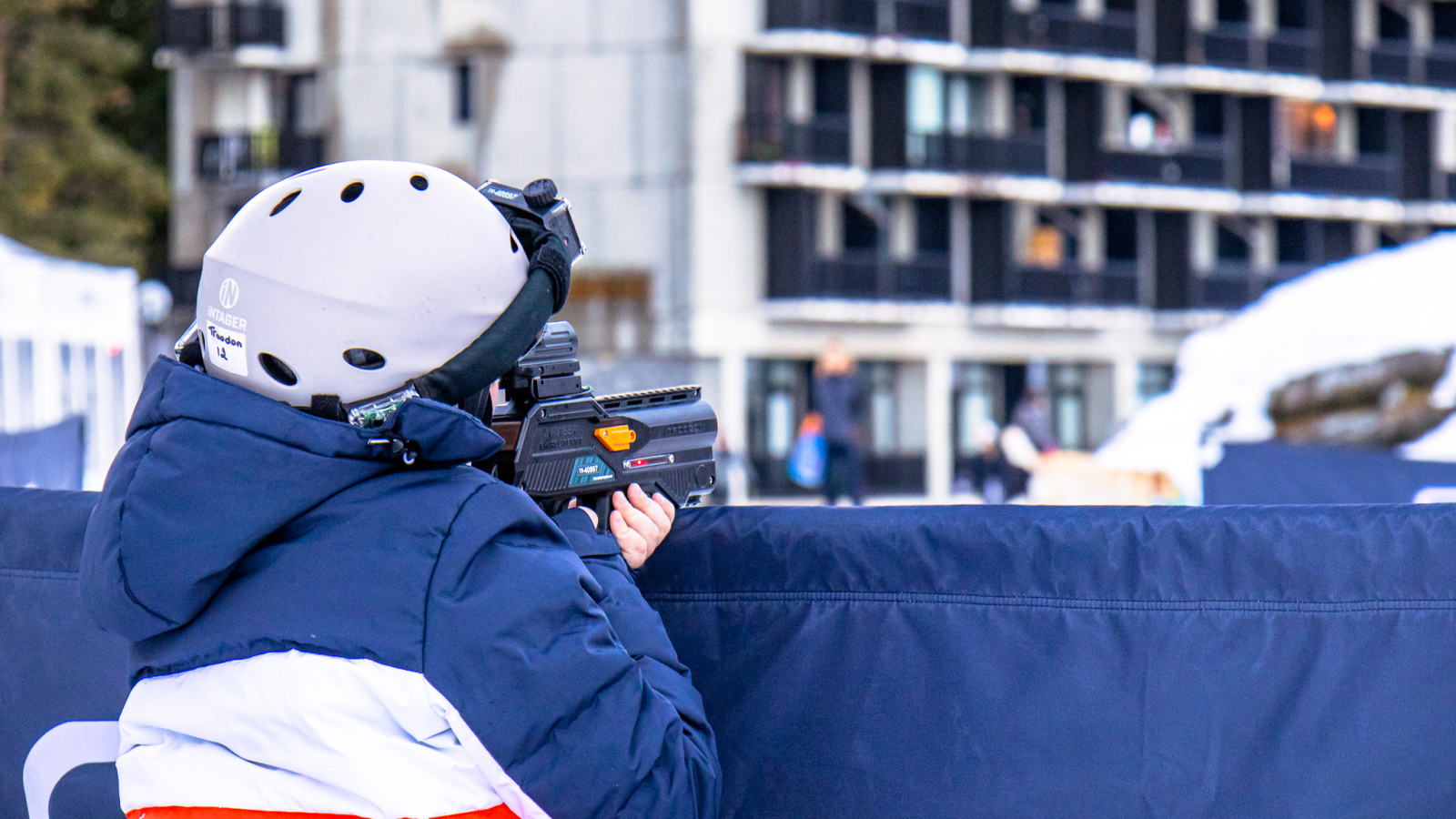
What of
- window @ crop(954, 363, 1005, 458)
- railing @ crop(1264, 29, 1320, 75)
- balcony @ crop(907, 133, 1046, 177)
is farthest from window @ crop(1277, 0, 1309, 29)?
window @ crop(954, 363, 1005, 458)

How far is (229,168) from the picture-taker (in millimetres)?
31031

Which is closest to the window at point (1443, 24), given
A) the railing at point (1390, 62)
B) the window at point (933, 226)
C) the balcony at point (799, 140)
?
the railing at point (1390, 62)

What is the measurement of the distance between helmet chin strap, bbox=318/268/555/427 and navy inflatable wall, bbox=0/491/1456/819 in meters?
0.50

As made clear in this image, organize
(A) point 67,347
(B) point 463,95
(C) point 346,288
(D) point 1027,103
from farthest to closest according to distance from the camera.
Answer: (D) point 1027,103 < (B) point 463,95 < (A) point 67,347 < (C) point 346,288

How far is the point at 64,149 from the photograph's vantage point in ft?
106

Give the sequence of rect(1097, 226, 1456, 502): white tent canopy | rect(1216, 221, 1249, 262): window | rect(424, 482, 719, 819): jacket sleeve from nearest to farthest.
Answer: rect(424, 482, 719, 819): jacket sleeve
rect(1097, 226, 1456, 502): white tent canopy
rect(1216, 221, 1249, 262): window

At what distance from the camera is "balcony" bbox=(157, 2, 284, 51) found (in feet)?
100

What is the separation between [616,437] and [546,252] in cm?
30

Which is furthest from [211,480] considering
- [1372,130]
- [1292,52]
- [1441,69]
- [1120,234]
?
[1441,69]

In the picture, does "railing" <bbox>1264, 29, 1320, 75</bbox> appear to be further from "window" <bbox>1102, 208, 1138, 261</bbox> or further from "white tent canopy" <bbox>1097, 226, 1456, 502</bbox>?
"white tent canopy" <bbox>1097, 226, 1456, 502</bbox>

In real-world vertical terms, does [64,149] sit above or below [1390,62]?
below

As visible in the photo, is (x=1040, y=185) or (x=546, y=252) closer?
(x=546, y=252)

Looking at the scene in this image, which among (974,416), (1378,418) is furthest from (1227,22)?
(1378,418)

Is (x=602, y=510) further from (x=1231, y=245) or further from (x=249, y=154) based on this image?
(x=1231, y=245)
